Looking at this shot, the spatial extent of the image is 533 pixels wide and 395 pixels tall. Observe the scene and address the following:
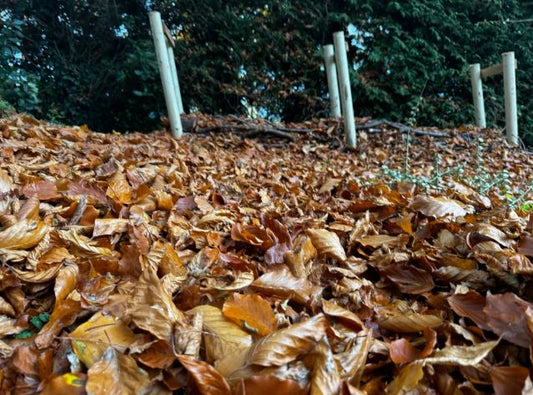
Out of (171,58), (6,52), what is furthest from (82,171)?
(6,52)

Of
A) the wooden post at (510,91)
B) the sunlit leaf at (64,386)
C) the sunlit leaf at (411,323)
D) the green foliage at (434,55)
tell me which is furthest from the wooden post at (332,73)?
the sunlit leaf at (64,386)

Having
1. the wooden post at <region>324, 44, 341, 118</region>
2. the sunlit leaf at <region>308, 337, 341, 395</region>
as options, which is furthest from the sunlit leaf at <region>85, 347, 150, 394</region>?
the wooden post at <region>324, 44, 341, 118</region>

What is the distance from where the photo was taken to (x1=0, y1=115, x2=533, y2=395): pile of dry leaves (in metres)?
0.71

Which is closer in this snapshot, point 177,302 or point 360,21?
point 177,302

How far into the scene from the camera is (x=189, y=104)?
24.0ft

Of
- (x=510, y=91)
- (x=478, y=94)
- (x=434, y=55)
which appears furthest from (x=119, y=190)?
(x=434, y=55)

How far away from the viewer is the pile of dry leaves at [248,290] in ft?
2.34

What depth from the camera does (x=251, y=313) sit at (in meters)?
0.84

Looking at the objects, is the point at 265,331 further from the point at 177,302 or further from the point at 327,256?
the point at 327,256

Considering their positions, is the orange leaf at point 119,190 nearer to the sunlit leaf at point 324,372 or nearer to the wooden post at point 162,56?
the sunlit leaf at point 324,372

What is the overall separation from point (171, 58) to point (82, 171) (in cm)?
400

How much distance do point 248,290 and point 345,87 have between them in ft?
12.1

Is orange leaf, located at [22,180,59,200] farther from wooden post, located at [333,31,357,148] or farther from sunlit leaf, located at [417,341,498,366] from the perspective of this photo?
wooden post, located at [333,31,357,148]

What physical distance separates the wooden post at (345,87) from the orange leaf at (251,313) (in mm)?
3763
